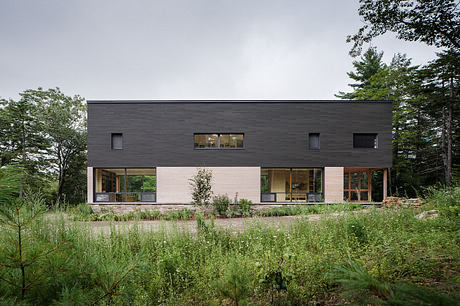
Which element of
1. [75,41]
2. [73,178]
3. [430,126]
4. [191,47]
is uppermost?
[191,47]

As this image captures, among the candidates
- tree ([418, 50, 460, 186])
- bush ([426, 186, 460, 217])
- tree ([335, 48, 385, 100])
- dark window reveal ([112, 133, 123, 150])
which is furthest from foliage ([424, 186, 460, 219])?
tree ([335, 48, 385, 100])

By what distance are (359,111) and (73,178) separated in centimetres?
2426

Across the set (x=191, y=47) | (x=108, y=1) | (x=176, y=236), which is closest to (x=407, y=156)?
(x=191, y=47)

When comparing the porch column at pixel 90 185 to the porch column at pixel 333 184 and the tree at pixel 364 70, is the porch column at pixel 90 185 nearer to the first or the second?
the porch column at pixel 333 184

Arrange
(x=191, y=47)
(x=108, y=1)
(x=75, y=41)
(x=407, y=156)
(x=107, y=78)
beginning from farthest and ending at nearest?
1. (x=107, y=78)
2. (x=407, y=156)
3. (x=191, y=47)
4. (x=75, y=41)
5. (x=108, y=1)

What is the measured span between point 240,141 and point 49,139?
17.1 meters

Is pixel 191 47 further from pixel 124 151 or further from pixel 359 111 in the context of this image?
pixel 359 111

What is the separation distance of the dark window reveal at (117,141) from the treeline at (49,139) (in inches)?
301

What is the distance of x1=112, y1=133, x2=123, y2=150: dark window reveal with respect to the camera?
13.2 m

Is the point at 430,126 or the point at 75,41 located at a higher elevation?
the point at 75,41

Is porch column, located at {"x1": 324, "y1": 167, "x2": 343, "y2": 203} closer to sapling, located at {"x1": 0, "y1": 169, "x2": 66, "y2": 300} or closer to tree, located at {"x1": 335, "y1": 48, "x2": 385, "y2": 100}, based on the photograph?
tree, located at {"x1": 335, "y1": 48, "x2": 385, "y2": 100}

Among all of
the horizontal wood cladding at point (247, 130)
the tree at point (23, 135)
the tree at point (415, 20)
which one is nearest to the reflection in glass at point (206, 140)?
Result: the horizontal wood cladding at point (247, 130)

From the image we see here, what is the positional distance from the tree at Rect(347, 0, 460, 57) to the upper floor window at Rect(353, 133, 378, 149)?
9727mm

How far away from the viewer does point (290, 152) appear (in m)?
13.3
